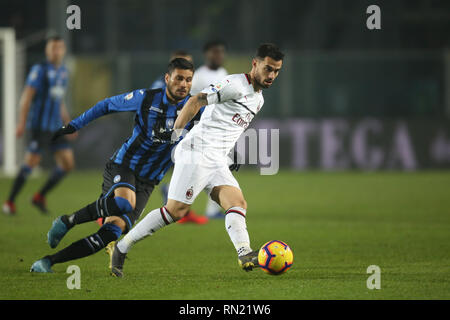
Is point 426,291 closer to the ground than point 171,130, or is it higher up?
closer to the ground

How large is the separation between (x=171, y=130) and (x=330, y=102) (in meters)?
15.5

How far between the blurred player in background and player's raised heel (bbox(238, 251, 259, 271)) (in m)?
5.21

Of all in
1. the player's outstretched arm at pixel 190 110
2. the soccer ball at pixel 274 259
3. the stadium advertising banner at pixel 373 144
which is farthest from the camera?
the stadium advertising banner at pixel 373 144

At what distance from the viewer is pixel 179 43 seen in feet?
82.9

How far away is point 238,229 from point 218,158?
1.85 feet

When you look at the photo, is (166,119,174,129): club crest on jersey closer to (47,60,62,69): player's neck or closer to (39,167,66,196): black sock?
(39,167,66,196): black sock

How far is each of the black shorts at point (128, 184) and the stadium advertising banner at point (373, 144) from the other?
Result: 11.3 metres

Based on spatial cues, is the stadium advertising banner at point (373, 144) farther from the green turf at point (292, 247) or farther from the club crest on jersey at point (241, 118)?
the club crest on jersey at point (241, 118)

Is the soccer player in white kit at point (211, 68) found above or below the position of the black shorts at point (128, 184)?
above

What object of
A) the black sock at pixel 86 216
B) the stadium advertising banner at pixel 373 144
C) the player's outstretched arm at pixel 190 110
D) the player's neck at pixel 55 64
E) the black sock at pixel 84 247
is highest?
the player's neck at pixel 55 64

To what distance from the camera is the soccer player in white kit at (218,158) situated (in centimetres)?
612

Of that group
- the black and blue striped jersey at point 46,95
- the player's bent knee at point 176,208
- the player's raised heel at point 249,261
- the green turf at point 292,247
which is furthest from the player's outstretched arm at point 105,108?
the black and blue striped jersey at point 46,95
